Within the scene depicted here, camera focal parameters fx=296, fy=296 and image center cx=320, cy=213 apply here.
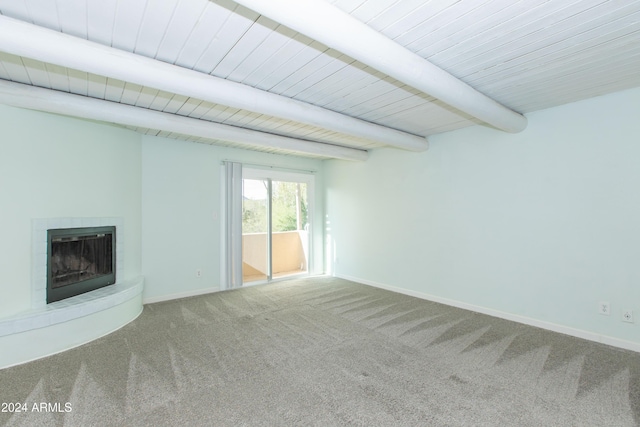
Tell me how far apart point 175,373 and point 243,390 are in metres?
0.64

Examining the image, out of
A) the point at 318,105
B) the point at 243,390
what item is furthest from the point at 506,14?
the point at 243,390

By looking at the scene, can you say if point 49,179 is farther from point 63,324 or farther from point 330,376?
point 330,376

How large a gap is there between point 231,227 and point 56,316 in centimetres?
254

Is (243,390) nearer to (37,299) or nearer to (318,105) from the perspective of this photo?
(37,299)

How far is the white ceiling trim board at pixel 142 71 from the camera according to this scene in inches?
68.3

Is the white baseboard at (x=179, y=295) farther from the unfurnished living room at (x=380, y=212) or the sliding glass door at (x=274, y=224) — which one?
the sliding glass door at (x=274, y=224)

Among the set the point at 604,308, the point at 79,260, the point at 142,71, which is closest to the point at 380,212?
the point at 604,308

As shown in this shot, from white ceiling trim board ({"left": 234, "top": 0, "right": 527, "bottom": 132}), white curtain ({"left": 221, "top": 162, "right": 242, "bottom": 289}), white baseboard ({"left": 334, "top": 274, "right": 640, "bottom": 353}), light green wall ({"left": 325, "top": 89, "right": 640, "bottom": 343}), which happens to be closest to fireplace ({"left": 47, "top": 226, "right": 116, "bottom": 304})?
white curtain ({"left": 221, "top": 162, "right": 242, "bottom": 289})

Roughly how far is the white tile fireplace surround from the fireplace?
6cm

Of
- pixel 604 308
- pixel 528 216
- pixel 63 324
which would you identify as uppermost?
pixel 528 216

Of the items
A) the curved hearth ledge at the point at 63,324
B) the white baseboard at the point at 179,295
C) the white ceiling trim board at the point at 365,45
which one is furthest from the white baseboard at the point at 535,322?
the curved hearth ledge at the point at 63,324

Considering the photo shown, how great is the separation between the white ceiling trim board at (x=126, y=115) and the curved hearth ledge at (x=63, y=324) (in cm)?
185

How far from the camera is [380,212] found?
5.14 meters

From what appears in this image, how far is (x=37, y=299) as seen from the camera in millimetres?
2875
